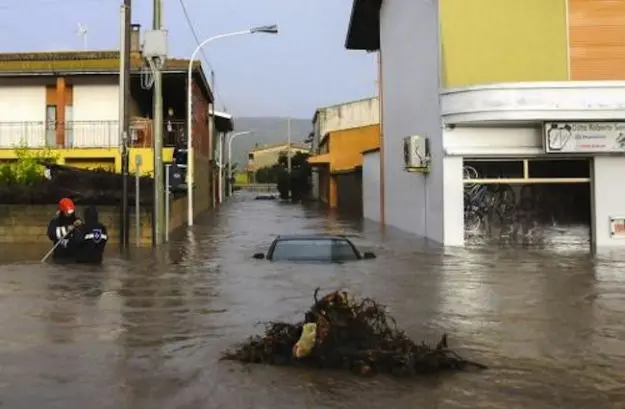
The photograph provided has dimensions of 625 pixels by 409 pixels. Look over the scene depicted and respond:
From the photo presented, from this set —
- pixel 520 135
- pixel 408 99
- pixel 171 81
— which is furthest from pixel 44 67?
pixel 520 135

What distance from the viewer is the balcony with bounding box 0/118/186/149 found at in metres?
32.8

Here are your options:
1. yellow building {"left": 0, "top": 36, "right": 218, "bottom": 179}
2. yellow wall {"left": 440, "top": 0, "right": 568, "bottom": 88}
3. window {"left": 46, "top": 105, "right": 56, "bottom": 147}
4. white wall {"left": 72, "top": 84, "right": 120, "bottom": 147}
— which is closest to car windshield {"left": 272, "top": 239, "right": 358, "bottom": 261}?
yellow wall {"left": 440, "top": 0, "right": 568, "bottom": 88}

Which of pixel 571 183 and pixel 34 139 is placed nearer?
pixel 571 183

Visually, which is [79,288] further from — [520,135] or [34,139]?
[34,139]

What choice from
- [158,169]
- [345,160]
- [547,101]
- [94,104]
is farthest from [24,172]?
[345,160]

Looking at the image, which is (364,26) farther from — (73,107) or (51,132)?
(51,132)

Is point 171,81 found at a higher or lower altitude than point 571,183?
higher

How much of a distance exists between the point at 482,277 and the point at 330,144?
3603 centimetres

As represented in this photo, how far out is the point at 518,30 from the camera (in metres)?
20.2

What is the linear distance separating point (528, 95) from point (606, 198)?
3534 mm

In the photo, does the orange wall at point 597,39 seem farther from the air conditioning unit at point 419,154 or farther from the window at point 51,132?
the window at point 51,132

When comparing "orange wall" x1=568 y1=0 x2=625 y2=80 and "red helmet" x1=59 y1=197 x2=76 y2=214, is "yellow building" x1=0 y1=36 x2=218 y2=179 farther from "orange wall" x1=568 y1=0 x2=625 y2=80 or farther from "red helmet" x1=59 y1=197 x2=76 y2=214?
"orange wall" x1=568 y1=0 x2=625 y2=80

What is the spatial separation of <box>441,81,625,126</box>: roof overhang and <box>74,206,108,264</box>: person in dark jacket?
358 inches

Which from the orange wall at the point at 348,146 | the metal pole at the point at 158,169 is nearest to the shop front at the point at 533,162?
the metal pole at the point at 158,169
